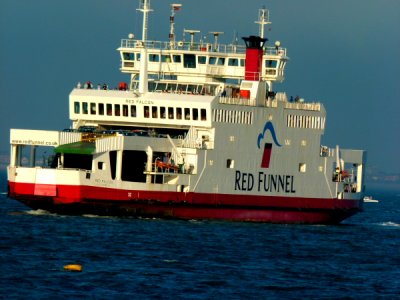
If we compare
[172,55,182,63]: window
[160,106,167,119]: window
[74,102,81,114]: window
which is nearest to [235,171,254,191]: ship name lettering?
[160,106,167,119]: window

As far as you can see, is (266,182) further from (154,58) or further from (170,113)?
(154,58)

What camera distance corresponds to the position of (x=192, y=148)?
63719mm

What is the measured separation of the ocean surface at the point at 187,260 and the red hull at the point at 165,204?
0.60 metres

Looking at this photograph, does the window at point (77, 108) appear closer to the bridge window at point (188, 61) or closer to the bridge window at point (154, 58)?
the bridge window at point (154, 58)

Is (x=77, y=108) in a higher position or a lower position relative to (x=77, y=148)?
higher

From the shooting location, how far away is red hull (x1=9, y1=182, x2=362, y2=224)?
A: 2389 inches

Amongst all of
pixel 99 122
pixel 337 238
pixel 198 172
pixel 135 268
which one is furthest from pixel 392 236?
pixel 135 268

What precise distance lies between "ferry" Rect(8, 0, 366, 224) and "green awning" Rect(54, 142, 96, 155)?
0.19 feet

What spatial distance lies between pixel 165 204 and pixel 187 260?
13.8 metres

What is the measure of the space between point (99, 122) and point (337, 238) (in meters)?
12.2

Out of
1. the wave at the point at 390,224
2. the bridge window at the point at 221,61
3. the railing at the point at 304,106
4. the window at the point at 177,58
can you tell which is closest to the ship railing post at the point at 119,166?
the railing at the point at 304,106

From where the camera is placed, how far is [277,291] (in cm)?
4278

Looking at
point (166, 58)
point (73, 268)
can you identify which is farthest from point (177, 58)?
point (73, 268)

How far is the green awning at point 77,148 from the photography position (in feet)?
201
